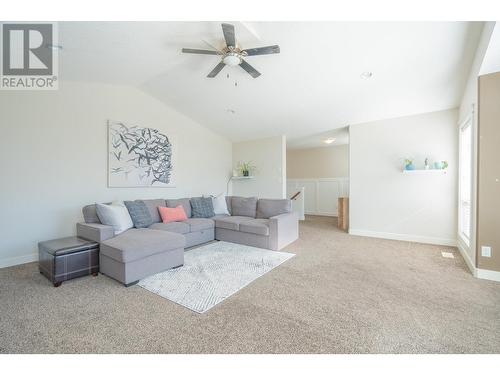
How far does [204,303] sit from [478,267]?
124 inches

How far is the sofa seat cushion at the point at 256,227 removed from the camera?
370 cm

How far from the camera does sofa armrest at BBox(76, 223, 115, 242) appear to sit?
2727 millimetres

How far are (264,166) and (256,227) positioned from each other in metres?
2.64

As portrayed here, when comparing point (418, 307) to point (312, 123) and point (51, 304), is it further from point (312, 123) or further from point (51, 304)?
point (312, 123)

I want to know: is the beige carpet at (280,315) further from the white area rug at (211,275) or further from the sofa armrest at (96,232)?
the sofa armrest at (96,232)

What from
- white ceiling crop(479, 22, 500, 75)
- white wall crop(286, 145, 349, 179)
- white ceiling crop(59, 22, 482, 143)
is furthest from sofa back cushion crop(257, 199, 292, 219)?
white wall crop(286, 145, 349, 179)

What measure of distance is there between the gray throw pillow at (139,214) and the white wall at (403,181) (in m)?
4.07

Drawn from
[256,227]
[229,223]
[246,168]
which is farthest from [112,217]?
[246,168]

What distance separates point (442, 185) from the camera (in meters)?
3.93

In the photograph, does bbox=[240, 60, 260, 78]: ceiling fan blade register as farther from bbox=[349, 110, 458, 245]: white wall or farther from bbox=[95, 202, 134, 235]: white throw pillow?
bbox=[349, 110, 458, 245]: white wall

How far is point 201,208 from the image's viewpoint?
4.48m

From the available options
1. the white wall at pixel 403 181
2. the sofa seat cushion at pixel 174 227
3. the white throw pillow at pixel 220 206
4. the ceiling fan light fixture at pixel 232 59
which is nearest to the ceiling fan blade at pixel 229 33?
the ceiling fan light fixture at pixel 232 59

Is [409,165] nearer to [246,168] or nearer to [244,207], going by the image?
[244,207]
